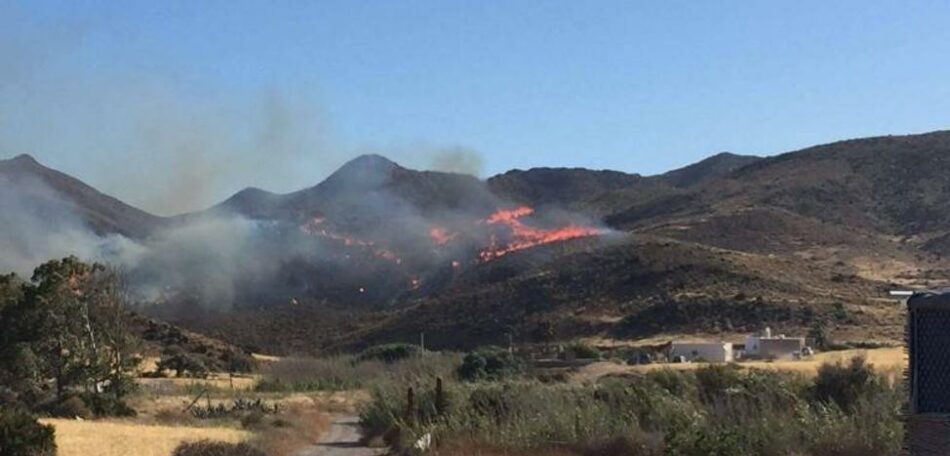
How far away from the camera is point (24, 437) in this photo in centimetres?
2884

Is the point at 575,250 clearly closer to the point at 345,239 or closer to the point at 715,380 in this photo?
the point at 345,239

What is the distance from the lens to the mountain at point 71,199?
510 ft

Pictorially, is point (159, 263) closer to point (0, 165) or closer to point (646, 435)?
point (0, 165)

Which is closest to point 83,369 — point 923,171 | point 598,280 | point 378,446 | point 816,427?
point 378,446

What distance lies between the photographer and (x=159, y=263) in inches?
5999

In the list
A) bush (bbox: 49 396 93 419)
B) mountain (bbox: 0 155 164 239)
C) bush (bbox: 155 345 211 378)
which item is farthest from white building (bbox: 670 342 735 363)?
mountain (bbox: 0 155 164 239)

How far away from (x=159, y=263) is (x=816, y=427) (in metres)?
138

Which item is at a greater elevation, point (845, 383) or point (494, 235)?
point (494, 235)

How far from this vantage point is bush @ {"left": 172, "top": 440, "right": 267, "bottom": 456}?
3083cm

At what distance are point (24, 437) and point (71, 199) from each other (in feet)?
459

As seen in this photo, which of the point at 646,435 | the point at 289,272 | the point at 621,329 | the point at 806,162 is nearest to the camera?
the point at 646,435

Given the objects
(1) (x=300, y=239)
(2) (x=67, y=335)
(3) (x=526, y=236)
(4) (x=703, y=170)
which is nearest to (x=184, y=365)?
(2) (x=67, y=335)

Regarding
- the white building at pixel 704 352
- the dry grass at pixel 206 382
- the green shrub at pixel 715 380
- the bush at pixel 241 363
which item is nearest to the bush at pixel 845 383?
the green shrub at pixel 715 380

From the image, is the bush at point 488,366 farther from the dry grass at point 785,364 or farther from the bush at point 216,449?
the bush at point 216,449
